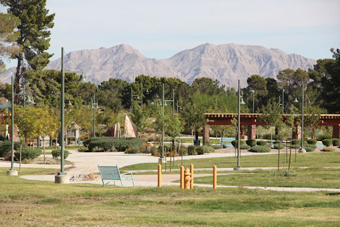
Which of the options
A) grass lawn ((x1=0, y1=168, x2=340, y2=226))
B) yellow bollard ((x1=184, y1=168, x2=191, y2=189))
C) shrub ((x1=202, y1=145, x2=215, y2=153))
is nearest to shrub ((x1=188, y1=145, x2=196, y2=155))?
shrub ((x1=202, y1=145, x2=215, y2=153))

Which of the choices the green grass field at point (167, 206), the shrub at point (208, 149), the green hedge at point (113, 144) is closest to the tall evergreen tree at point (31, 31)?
the green hedge at point (113, 144)

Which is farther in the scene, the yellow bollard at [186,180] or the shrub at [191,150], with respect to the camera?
the shrub at [191,150]

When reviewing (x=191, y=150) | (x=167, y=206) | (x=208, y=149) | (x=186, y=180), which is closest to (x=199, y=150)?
(x=191, y=150)

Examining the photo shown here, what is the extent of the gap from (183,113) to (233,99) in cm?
4376

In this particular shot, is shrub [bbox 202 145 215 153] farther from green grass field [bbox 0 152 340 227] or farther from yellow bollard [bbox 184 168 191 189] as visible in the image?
yellow bollard [bbox 184 168 191 189]

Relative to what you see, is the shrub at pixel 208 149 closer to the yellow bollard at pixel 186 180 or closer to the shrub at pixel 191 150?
the shrub at pixel 191 150

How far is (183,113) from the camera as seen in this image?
49.8 m

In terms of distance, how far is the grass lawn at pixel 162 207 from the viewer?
10.4 meters

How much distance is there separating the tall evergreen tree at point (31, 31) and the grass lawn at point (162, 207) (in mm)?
48197

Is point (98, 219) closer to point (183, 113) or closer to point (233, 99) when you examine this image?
point (183, 113)

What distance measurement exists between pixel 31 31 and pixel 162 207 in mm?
53525

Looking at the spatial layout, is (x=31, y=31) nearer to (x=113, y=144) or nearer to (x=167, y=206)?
(x=113, y=144)

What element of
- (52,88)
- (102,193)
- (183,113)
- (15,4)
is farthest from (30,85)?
(102,193)

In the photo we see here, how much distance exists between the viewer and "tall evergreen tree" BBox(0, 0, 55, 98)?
62.0m
